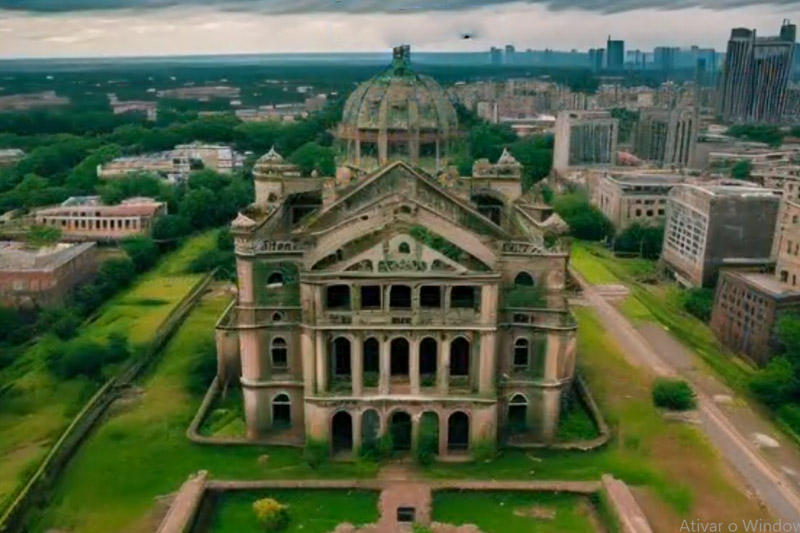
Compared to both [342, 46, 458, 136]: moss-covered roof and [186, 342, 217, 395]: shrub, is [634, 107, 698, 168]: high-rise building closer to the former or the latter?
[342, 46, 458, 136]: moss-covered roof

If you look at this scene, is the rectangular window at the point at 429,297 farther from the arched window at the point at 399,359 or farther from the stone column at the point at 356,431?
the stone column at the point at 356,431

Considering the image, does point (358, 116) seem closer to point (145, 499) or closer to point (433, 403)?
point (433, 403)

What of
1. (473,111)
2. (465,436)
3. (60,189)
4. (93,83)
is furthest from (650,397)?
(473,111)

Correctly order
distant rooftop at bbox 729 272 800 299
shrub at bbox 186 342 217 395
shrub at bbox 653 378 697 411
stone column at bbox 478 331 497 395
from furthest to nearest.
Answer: distant rooftop at bbox 729 272 800 299 → shrub at bbox 186 342 217 395 → shrub at bbox 653 378 697 411 → stone column at bbox 478 331 497 395

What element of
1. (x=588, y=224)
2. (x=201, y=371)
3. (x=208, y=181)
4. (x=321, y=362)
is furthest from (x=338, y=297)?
(x=208, y=181)

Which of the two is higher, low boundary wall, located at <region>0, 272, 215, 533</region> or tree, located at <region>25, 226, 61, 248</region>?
tree, located at <region>25, 226, 61, 248</region>

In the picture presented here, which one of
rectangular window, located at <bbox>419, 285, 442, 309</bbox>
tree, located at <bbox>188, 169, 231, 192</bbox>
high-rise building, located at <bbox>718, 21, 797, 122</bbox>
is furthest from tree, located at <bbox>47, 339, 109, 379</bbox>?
high-rise building, located at <bbox>718, 21, 797, 122</bbox>

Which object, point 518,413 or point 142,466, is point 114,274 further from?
point 518,413
